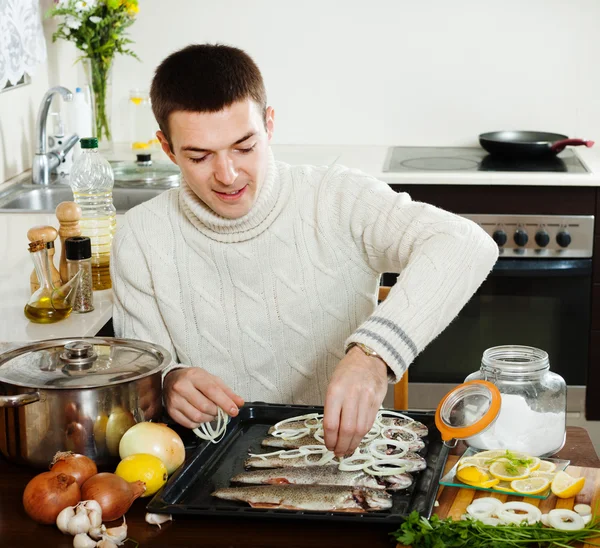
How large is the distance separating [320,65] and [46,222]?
146cm

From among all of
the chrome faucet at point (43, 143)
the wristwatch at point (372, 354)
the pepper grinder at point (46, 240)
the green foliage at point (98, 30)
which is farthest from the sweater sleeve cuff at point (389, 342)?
the green foliage at point (98, 30)

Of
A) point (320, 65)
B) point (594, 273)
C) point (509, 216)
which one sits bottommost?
point (594, 273)

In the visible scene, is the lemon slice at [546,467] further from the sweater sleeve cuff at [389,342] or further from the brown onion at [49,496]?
the brown onion at [49,496]

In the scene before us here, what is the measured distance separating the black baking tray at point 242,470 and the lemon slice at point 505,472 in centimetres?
7

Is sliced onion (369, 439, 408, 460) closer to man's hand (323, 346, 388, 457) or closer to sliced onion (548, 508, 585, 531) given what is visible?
man's hand (323, 346, 388, 457)

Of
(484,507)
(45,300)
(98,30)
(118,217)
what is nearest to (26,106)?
(98,30)

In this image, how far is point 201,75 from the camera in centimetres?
166

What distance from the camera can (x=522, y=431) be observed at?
137cm

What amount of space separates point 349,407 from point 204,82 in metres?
0.71

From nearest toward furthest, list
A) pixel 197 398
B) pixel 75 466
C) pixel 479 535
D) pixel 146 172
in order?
pixel 479 535 → pixel 75 466 → pixel 197 398 → pixel 146 172

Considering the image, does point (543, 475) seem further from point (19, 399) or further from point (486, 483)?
point (19, 399)

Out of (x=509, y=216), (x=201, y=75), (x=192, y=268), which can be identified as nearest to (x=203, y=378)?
(x=192, y=268)

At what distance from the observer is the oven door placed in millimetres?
3010

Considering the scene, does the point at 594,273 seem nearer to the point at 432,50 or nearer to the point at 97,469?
the point at 432,50
